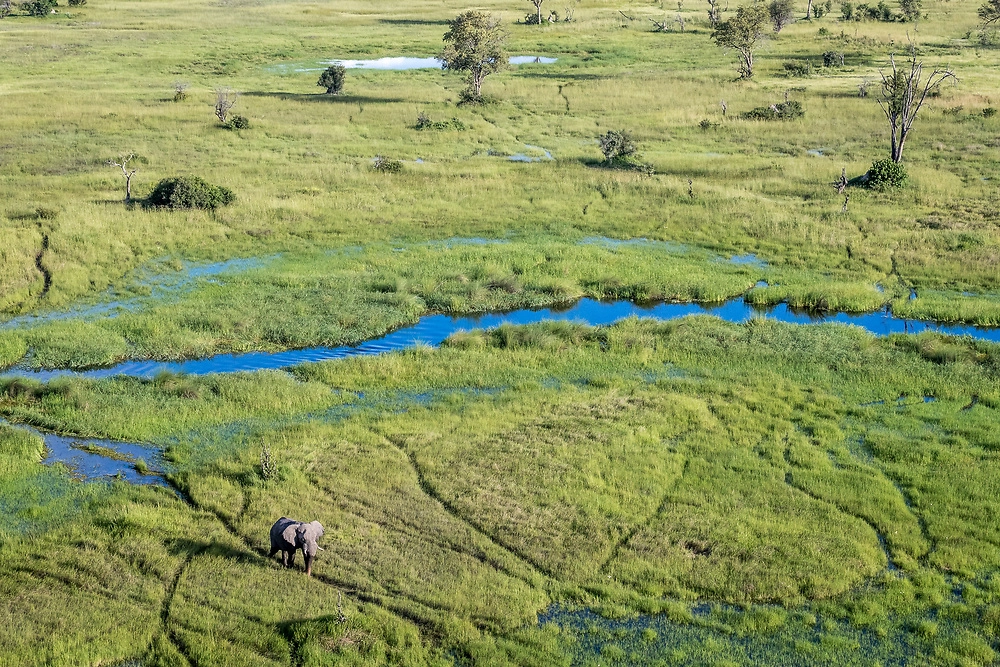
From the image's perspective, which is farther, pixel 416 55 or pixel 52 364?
pixel 416 55

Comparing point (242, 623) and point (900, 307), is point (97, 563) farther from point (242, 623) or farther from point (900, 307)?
point (900, 307)

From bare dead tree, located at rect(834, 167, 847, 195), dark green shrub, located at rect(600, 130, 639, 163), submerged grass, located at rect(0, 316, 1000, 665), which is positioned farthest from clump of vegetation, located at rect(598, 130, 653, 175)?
submerged grass, located at rect(0, 316, 1000, 665)

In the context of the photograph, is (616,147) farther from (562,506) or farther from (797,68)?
(562,506)

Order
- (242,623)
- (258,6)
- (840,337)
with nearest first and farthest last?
(242,623) → (840,337) → (258,6)

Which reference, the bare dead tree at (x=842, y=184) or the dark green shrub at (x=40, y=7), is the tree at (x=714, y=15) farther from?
the dark green shrub at (x=40, y=7)

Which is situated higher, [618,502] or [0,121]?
[0,121]

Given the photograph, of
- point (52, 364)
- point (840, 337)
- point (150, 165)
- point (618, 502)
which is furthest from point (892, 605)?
point (150, 165)
